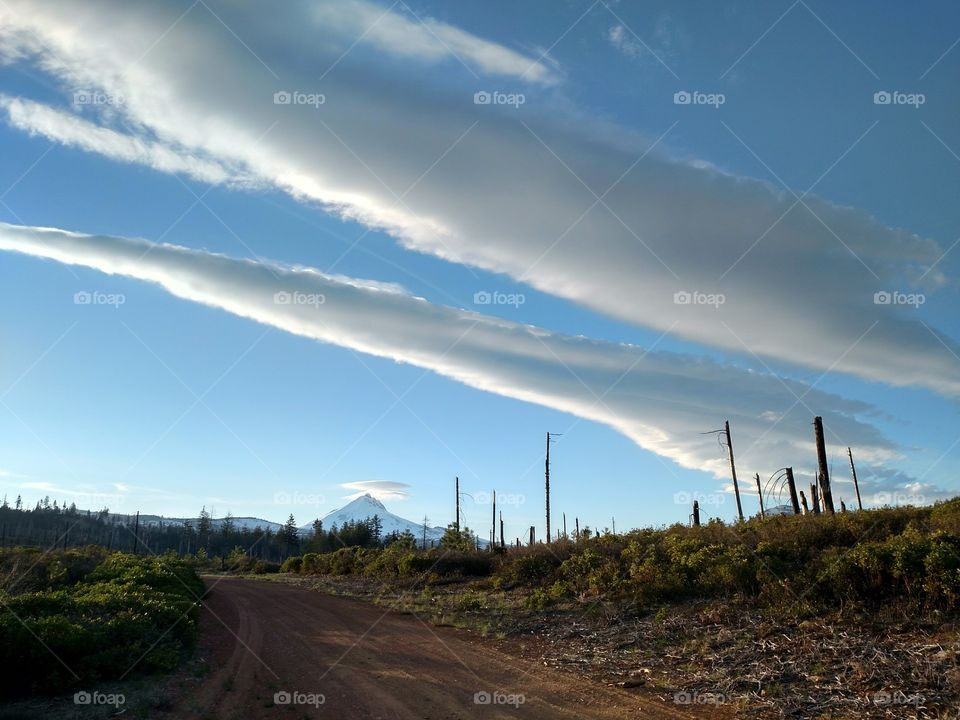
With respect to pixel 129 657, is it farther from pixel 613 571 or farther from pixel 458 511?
pixel 458 511

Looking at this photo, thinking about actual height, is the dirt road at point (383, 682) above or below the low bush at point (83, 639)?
below

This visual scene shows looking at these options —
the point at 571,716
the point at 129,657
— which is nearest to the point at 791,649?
the point at 571,716

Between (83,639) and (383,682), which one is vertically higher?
Result: (83,639)

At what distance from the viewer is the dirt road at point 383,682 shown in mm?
8859

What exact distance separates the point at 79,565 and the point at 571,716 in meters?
30.5

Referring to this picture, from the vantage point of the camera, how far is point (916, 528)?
15180 mm

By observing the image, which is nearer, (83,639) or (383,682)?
(83,639)

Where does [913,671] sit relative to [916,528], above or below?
below

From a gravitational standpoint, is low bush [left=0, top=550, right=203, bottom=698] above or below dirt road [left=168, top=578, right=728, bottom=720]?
above

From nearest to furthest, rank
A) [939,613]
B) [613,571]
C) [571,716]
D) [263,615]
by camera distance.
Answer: [571,716], [939,613], [613,571], [263,615]

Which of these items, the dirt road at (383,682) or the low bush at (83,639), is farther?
the low bush at (83,639)

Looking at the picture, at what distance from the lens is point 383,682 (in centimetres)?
1045

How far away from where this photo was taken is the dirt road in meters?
8.86

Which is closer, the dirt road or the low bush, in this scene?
the dirt road
